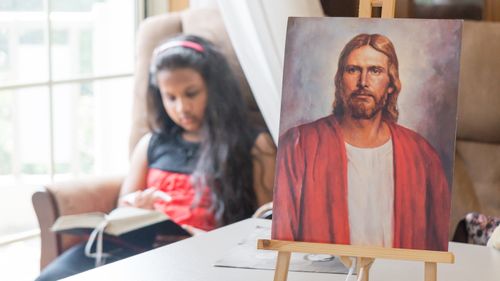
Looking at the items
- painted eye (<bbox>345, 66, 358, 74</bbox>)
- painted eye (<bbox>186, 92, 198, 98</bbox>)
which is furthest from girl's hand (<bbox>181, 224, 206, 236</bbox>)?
painted eye (<bbox>345, 66, 358, 74</bbox>)

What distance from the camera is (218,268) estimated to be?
1.65 meters

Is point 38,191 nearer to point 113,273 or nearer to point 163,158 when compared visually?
point 163,158

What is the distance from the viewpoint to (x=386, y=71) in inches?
53.5

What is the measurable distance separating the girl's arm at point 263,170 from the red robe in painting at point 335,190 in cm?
125

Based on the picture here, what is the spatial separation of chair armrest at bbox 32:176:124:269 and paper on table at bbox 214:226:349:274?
78 cm

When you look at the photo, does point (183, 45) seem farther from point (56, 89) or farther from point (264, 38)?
point (56, 89)

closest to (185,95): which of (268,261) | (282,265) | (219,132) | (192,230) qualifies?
(219,132)

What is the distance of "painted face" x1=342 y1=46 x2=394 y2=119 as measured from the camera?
1.36 metres

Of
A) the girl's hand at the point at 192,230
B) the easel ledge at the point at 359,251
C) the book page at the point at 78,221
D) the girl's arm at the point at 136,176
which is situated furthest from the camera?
the girl's arm at the point at 136,176

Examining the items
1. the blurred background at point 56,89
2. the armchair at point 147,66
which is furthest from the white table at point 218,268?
the blurred background at point 56,89

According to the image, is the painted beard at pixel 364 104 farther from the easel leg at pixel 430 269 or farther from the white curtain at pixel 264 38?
the white curtain at pixel 264 38

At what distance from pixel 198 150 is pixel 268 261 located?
3.14ft

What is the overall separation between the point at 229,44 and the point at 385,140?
150 cm

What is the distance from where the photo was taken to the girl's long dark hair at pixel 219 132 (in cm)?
258
